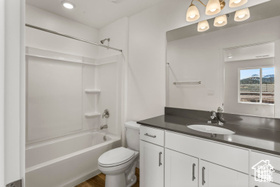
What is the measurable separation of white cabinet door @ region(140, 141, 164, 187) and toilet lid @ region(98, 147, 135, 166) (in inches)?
9.3

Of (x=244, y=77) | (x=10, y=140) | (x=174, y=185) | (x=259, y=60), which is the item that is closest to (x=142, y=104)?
(x=174, y=185)

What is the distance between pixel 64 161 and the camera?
1.75 metres

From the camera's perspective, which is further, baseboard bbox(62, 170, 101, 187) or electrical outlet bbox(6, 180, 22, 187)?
baseboard bbox(62, 170, 101, 187)

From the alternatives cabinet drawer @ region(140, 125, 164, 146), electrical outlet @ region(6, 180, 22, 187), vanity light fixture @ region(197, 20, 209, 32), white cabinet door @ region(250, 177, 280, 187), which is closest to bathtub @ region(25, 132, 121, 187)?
cabinet drawer @ region(140, 125, 164, 146)

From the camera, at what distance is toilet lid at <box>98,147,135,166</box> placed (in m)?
1.61

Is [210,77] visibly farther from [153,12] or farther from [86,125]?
[86,125]

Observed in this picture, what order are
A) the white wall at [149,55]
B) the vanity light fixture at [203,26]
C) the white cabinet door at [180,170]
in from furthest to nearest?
1. the white wall at [149,55]
2. the vanity light fixture at [203,26]
3. the white cabinet door at [180,170]

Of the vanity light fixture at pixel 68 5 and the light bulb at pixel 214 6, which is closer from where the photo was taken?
the light bulb at pixel 214 6

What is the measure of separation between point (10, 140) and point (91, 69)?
262 cm

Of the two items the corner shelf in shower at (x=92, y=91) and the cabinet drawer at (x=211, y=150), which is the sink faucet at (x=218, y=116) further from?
the corner shelf in shower at (x=92, y=91)

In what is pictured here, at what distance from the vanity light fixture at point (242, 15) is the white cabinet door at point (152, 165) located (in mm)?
1528

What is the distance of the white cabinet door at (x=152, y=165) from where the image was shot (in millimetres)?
1436

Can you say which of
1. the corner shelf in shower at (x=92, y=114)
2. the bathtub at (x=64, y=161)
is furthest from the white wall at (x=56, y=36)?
the bathtub at (x=64, y=161)

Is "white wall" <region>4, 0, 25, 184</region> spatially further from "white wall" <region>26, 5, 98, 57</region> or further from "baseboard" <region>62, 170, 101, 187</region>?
"white wall" <region>26, 5, 98, 57</region>
